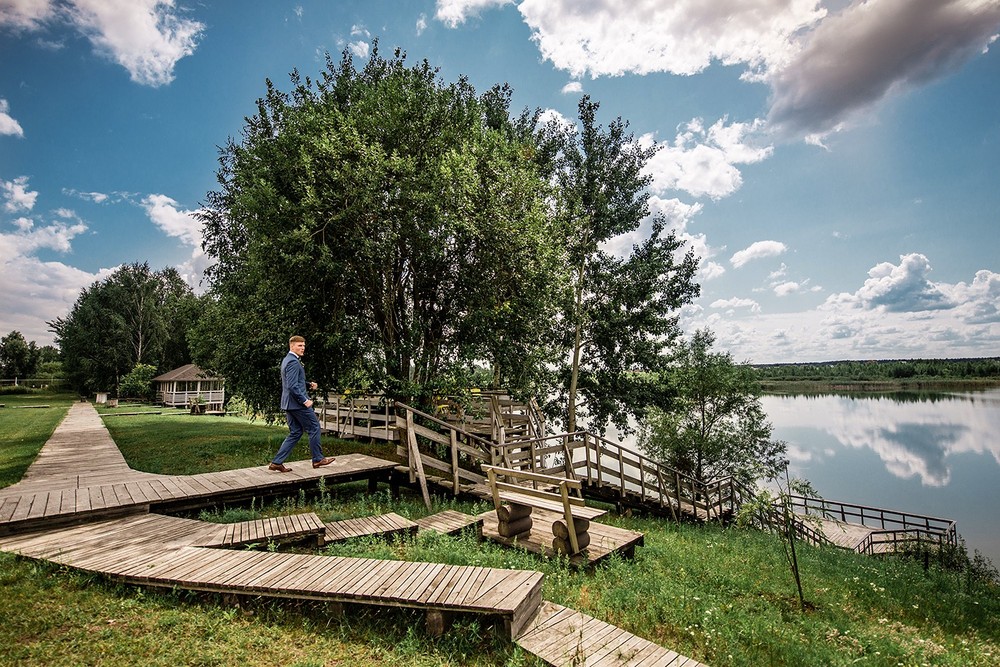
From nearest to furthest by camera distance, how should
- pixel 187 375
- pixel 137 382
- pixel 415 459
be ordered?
pixel 415 459 → pixel 187 375 → pixel 137 382

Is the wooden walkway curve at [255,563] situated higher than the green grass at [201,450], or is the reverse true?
the wooden walkway curve at [255,563]

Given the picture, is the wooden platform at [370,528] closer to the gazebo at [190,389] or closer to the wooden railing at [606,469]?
the wooden railing at [606,469]

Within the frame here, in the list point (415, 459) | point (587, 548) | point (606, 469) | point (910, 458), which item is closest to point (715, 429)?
Answer: point (606, 469)

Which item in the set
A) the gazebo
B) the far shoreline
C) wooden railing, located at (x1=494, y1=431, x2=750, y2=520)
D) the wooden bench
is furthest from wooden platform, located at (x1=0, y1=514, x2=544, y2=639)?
the far shoreline

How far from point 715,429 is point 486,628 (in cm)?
2759

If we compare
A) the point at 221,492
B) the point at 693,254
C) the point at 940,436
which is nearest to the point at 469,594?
the point at 221,492

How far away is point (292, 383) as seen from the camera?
27.5ft

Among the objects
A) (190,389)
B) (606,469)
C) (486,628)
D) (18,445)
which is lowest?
(606,469)

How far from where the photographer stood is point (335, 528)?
6.48m

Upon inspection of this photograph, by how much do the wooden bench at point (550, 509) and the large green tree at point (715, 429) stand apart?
66.6 ft

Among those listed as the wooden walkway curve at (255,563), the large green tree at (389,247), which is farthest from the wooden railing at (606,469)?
the wooden walkway curve at (255,563)

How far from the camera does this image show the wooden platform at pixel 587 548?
20.1 feet

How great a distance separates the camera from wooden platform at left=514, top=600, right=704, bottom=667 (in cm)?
354

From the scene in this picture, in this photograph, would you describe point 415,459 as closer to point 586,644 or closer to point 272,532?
point 272,532
